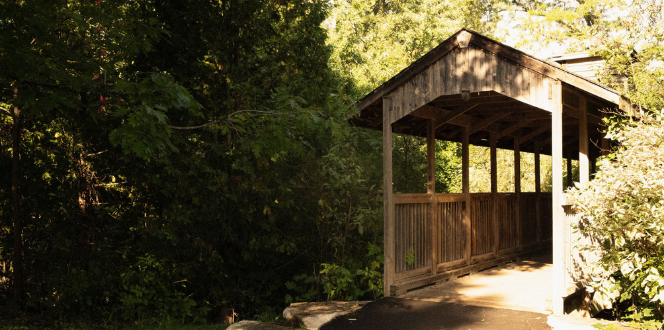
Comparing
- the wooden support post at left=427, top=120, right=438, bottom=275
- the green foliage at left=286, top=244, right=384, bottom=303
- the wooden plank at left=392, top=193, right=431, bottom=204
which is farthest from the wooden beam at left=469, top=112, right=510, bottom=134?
the green foliage at left=286, top=244, right=384, bottom=303

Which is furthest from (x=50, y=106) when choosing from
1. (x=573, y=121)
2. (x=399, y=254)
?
(x=573, y=121)

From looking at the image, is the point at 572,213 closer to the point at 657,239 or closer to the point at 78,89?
the point at 657,239

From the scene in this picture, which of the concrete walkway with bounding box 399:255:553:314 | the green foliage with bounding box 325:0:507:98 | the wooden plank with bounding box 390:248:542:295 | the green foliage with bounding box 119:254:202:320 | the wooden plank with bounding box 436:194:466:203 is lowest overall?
the green foliage with bounding box 119:254:202:320

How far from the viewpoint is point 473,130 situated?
34.0 feet

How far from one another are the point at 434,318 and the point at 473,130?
4630 millimetres

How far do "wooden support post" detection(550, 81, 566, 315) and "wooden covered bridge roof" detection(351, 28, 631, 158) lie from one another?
0.32ft

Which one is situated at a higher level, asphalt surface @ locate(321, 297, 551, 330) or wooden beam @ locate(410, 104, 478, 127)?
wooden beam @ locate(410, 104, 478, 127)

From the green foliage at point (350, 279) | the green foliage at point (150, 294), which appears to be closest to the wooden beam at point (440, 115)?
the green foliage at point (350, 279)

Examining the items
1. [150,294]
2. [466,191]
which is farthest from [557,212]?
[150,294]

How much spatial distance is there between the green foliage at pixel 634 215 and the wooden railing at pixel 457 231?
2556 millimetres

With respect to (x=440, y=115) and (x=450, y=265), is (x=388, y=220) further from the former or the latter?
(x=440, y=115)

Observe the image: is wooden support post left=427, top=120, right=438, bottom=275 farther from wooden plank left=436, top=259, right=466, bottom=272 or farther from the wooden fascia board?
the wooden fascia board

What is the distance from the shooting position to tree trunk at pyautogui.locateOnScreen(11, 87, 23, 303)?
10.4 m

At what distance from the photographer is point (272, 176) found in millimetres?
10500
